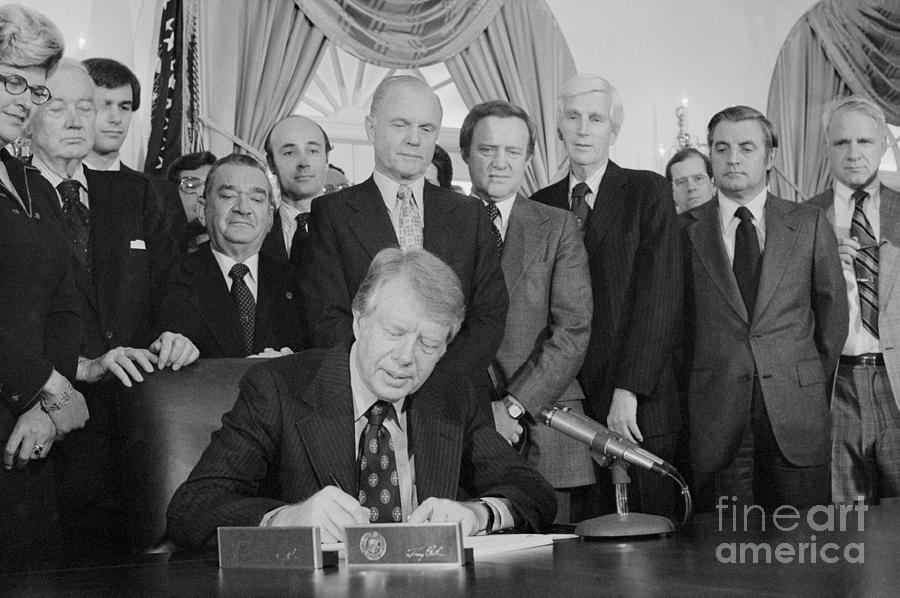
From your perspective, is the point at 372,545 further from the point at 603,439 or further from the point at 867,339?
the point at 867,339

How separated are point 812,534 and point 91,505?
1.84m

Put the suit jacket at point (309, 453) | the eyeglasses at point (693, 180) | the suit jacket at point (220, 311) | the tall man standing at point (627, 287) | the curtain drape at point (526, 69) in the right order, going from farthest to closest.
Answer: the curtain drape at point (526, 69) → the eyeglasses at point (693, 180) → the tall man standing at point (627, 287) → the suit jacket at point (220, 311) → the suit jacket at point (309, 453)

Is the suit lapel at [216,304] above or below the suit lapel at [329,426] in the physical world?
above

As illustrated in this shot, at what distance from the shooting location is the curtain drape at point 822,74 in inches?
319

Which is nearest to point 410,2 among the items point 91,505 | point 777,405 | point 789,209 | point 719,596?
point 789,209

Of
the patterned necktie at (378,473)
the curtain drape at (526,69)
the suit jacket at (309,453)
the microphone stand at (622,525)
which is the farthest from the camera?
the curtain drape at (526,69)

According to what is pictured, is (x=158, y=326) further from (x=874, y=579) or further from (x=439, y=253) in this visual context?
(x=874, y=579)

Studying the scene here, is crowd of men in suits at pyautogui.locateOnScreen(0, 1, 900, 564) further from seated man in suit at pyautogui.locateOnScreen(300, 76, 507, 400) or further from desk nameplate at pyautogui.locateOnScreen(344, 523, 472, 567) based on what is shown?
desk nameplate at pyautogui.locateOnScreen(344, 523, 472, 567)

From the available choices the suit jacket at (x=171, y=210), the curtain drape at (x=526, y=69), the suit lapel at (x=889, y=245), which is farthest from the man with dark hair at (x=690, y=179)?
the suit jacket at (x=171, y=210)

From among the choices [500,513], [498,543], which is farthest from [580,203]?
[498,543]

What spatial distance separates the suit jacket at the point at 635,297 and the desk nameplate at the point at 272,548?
189 centimetres

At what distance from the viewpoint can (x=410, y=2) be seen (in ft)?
21.3

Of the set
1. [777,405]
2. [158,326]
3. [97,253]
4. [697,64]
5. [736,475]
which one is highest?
[697,64]
